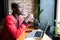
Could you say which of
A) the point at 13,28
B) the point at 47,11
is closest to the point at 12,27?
the point at 13,28

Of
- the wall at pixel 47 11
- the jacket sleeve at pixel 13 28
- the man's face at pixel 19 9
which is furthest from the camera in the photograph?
the wall at pixel 47 11

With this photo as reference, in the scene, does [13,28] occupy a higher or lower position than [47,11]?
lower

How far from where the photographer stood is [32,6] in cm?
343

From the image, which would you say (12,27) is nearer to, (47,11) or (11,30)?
(11,30)

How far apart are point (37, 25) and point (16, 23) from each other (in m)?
0.64

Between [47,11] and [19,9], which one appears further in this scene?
[47,11]

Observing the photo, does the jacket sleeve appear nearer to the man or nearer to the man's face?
the man

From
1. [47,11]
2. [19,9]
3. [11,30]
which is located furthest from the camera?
[47,11]

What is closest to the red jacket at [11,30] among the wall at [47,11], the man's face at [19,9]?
the man's face at [19,9]

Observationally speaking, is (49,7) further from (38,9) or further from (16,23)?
(16,23)

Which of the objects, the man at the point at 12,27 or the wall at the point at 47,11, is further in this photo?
the wall at the point at 47,11

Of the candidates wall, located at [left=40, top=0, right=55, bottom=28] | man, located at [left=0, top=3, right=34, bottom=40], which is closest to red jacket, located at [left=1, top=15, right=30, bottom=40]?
man, located at [left=0, top=3, right=34, bottom=40]

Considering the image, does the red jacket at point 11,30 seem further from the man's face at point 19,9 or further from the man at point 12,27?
the man's face at point 19,9

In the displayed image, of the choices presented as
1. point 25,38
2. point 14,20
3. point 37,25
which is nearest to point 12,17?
point 14,20
